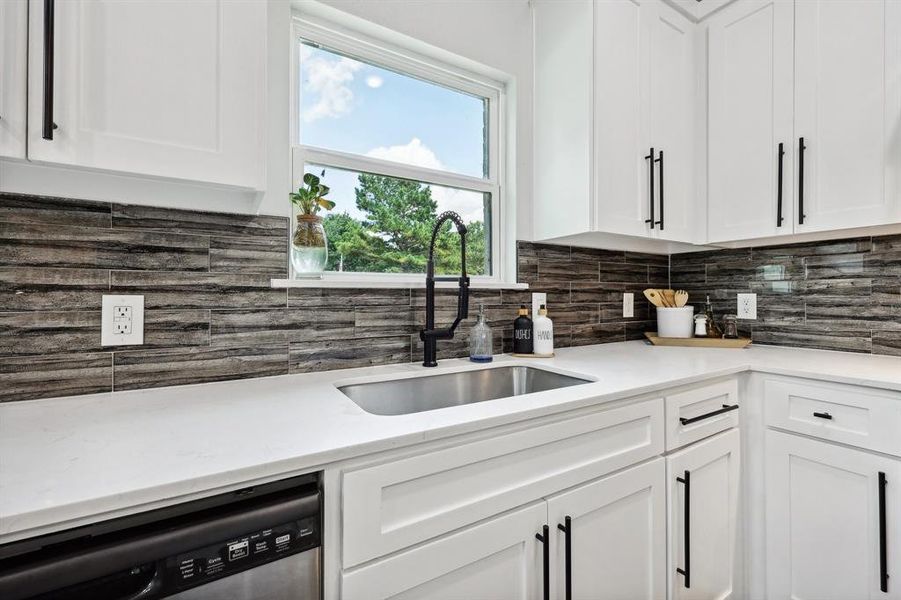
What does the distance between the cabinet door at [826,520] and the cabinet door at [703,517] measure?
0.42 ft

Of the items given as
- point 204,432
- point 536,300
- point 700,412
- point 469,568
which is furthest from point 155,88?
point 700,412

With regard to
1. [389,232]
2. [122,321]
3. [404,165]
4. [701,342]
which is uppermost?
[404,165]

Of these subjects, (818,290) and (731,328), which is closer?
(818,290)

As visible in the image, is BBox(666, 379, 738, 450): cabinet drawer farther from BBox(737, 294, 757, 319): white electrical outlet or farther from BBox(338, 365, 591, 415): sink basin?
BBox(737, 294, 757, 319): white electrical outlet

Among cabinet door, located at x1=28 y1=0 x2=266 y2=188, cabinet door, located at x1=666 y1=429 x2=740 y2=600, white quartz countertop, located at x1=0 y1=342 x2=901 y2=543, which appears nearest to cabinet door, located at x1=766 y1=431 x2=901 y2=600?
cabinet door, located at x1=666 y1=429 x2=740 y2=600

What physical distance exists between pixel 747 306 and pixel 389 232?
1.83m

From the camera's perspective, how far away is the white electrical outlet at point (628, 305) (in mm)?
2308

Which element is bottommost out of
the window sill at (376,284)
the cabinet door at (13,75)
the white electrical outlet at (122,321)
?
the white electrical outlet at (122,321)

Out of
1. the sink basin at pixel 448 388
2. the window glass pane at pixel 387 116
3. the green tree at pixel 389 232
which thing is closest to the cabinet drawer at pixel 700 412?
the sink basin at pixel 448 388

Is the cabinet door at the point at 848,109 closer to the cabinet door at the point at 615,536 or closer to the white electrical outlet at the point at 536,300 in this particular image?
the white electrical outlet at the point at 536,300

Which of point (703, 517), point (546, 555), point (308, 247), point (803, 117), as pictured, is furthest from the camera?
point (803, 117)

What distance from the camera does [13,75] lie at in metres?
0.81

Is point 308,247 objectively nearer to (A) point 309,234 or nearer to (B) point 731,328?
(A) point 309,234

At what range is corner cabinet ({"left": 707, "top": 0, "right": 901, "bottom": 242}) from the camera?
1.56 m
